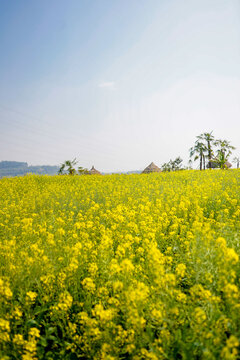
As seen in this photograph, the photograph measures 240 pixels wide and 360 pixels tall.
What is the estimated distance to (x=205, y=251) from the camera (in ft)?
9.06

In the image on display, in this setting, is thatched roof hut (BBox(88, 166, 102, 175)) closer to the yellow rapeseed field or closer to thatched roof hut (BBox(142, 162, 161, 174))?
thatched roof hut (BBox(142, 162, 161, 174))

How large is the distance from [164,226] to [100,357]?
3.00 metres

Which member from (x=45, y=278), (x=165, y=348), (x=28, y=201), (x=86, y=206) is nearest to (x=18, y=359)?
(x=45, y=278)

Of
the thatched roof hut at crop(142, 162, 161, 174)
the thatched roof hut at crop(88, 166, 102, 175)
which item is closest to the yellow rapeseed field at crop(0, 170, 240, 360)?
the thatched roof hut at crop(142, 162, 161, 174)

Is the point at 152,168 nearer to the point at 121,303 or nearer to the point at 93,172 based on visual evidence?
the point at 93,172

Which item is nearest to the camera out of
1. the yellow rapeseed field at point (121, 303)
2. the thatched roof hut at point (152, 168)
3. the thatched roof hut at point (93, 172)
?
the yellow rapeseed field at point (121, 303)

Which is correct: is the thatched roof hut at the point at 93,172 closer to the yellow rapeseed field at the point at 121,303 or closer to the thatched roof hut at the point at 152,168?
the thatched roof hut at the point at 152,168

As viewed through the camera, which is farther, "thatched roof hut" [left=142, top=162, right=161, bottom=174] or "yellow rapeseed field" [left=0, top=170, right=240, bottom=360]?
"thatched roof hut" [left=142, top=162, right=161, bottom=174]

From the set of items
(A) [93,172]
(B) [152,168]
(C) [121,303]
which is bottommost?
(C) [121,303]

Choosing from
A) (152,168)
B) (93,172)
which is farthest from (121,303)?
(93,172)

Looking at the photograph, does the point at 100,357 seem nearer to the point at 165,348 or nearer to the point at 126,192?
the point at 165,348

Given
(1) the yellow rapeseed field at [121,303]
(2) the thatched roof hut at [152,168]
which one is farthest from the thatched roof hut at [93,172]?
(1) the yellow rapeseed field at [121,303]

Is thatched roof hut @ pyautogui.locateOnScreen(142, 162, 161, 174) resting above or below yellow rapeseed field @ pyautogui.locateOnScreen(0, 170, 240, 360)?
above

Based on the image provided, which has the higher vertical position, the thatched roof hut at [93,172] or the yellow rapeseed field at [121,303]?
the thatched roof hut at [93,172]
